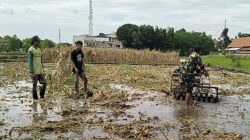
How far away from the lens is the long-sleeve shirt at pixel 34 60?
952cm

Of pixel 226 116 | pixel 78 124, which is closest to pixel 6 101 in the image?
pixel 78 124

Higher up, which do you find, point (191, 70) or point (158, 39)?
point (158, 39)

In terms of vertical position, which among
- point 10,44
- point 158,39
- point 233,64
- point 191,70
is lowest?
point 233,64

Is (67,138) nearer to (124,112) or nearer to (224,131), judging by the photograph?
(124,112)

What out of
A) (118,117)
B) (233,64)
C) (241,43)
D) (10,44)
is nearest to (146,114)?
(118,117)

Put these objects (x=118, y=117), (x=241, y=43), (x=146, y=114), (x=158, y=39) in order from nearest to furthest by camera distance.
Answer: (x=118, y=117)
(x=146, y=114)
(x=158, y=39)
(x=241, y=43)

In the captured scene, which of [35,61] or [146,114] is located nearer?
[146,114]

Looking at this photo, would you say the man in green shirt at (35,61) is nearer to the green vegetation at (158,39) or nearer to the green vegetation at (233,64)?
the green vegetation at (233,64)

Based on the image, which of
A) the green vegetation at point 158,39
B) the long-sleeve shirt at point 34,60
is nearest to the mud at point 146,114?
the long-sleeve shirt at point 34,60

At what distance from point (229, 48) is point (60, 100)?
303 feet

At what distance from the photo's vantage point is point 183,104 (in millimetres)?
9938

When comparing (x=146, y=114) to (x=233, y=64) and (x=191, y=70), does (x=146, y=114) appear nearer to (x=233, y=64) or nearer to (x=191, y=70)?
(x=191, y=70)

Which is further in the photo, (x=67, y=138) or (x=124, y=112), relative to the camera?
(x=124, y=112)

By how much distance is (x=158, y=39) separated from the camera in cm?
8600
